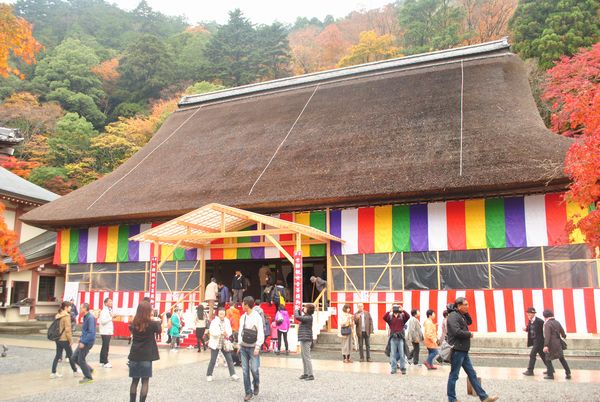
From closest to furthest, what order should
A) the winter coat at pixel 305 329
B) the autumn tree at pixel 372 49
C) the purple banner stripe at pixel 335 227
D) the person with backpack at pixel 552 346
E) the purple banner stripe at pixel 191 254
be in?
the person with backpack at pixel 552 346 < the winter coat at pixel 305 329 < the purple banner stripe at pixel 335 227 < the purple banner stripe at pixel 191 254 < the autumn tree at pixel 372 49

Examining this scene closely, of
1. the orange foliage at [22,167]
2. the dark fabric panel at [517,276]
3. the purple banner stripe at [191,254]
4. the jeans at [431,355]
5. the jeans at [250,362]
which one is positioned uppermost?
the orange foliage at [22,167]

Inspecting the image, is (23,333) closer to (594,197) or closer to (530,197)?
(530,197)

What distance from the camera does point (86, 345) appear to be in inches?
363

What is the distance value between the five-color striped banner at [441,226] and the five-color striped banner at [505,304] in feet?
4.37

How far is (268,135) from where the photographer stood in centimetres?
1978

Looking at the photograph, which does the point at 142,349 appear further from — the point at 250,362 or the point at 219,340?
the point at 219,340

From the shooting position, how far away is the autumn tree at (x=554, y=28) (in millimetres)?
25984

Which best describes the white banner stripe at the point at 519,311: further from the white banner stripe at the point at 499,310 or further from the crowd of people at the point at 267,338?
the crowd of people at the point at 267,338

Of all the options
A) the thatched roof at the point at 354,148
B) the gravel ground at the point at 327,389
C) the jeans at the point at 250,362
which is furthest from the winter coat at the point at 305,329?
the thatched roof at the point at 354,148

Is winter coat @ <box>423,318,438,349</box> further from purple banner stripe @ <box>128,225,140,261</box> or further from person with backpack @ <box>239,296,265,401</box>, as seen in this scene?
purple banner stripe @ <box>128,225,140,261</box>

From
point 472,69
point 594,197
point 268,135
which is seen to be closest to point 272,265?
point 268,135

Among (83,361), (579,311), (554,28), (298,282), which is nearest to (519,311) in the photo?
(579,311)

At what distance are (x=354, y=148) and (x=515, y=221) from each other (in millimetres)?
Result: 5553

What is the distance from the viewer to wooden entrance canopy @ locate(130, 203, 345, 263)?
14.3m
